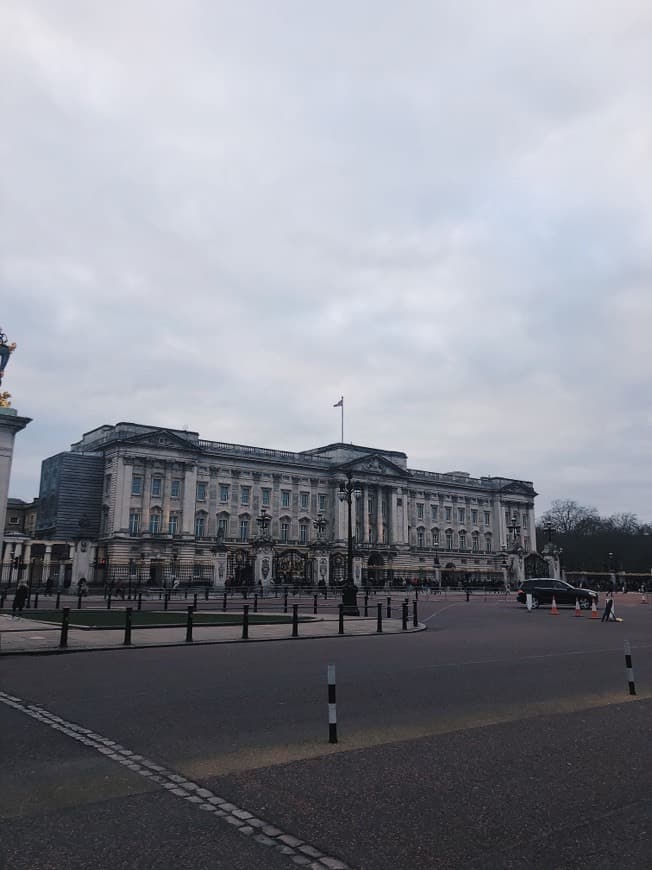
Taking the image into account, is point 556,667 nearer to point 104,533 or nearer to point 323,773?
point 323,773

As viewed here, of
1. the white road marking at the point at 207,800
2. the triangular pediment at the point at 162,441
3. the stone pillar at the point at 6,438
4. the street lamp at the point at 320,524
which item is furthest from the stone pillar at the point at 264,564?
the white road marking at the point at 207,800

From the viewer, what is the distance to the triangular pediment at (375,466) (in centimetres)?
11068

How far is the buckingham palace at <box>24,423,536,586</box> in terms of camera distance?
86188mm

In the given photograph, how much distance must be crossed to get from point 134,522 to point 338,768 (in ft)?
285

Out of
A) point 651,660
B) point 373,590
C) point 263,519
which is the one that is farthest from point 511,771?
point 373,590

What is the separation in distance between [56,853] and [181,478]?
9149 cm

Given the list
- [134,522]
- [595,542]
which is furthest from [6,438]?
[595,542]

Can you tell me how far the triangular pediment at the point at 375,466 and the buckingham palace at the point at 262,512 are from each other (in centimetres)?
21

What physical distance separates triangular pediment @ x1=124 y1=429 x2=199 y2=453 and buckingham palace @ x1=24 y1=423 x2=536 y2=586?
149mm

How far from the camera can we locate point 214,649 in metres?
17.8

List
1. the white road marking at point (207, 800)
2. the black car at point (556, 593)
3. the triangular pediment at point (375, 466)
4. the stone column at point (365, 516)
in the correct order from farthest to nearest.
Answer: the triangular pediment at point (375, 466), the stone column at point (365, 516), the black car at point (556, 593), the white road marking at point (207, 800)

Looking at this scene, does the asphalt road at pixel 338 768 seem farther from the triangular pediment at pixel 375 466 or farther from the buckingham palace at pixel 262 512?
the triangular pediment at pixel 375 466

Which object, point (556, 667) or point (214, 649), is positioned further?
point (214, 649)

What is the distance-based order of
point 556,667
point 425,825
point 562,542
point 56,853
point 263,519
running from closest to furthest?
point 56,853
point 425,825
point 556,667
point 263,519
point 562,542
